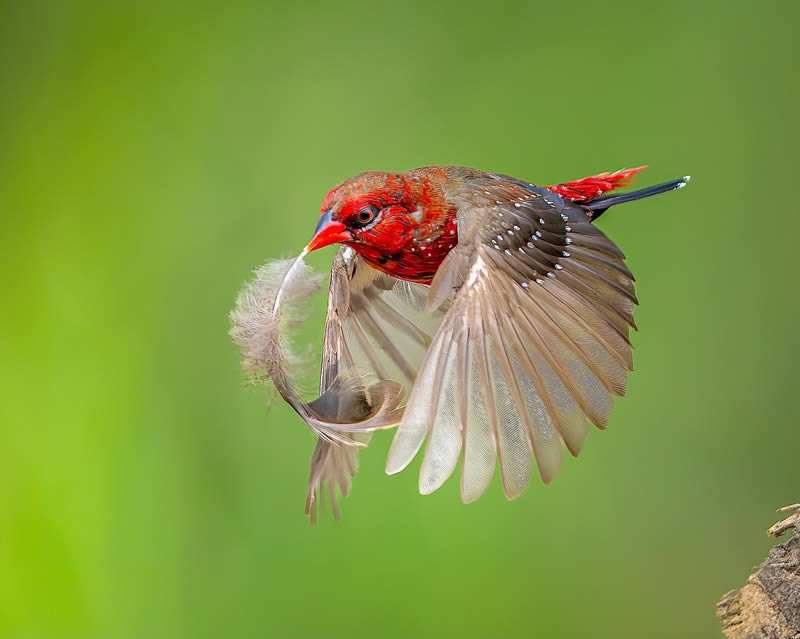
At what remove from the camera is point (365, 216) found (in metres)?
0.92

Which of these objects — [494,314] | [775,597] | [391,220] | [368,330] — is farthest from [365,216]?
[775,597]

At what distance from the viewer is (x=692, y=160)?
157 centimetres

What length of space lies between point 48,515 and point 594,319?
4.66 feet

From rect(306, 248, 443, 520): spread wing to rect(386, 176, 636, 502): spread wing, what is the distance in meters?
0.23

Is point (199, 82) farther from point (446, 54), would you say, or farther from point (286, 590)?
point (286, 590)

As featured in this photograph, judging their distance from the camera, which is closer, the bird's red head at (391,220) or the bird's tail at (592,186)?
the bird's red head at (391,220)

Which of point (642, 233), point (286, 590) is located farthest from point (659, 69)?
point (286, 590)

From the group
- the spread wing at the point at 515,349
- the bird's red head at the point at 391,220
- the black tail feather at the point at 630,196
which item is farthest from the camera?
the black tail feather at the point at 630,196

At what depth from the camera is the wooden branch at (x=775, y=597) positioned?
31.9 inches

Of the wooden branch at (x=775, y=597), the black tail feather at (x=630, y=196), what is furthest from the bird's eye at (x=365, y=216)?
the wooden branch at (x=775, y=597)

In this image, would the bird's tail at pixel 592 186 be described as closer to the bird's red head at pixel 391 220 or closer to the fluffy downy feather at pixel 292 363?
the bird's red head at pixel 391 220

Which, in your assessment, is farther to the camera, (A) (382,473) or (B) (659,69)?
(A) (382,473)

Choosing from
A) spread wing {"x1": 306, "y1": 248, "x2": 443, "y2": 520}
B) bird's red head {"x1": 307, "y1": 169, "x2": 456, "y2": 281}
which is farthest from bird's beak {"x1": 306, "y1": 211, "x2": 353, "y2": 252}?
spread wing {"x1": 306, "y1": 248, "x2": 443, "y2": 520}

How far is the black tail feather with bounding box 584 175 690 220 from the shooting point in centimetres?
105
